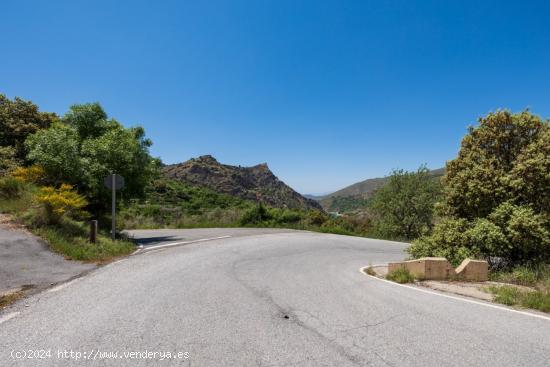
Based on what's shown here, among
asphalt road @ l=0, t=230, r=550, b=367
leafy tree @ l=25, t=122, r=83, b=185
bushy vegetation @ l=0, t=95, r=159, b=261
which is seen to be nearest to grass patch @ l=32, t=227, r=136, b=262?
bushy vegetation @ l=0, t=95, r=159, b=261

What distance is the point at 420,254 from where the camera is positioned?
11.2m

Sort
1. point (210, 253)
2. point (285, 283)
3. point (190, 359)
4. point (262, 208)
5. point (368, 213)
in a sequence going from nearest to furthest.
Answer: point (190, 359) → point (285, 283) → point (210, 253) → point (262, 208) → point (368, 213)

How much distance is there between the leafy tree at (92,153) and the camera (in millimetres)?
14625

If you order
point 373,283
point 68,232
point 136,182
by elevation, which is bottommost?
point 373,283

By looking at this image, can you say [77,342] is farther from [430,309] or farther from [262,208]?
[262,208]

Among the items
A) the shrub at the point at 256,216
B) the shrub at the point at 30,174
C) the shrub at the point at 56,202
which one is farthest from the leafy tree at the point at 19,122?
the shrub at the point at 256,216

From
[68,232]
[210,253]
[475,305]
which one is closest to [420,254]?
[475,305]

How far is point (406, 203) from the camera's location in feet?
97.3

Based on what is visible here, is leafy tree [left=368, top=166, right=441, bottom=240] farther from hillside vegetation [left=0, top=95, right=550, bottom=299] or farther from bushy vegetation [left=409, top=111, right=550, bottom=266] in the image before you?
bushy vegetation [left=409, top=111, right=550, bottom=266]

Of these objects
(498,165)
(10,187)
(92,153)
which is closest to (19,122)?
(10,187)

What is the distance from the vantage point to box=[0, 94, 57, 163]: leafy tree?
22109mm

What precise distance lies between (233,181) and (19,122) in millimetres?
66045

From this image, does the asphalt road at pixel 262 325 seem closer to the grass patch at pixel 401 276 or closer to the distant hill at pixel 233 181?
the grass patch at pixel 401 276

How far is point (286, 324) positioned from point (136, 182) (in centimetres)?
1361
